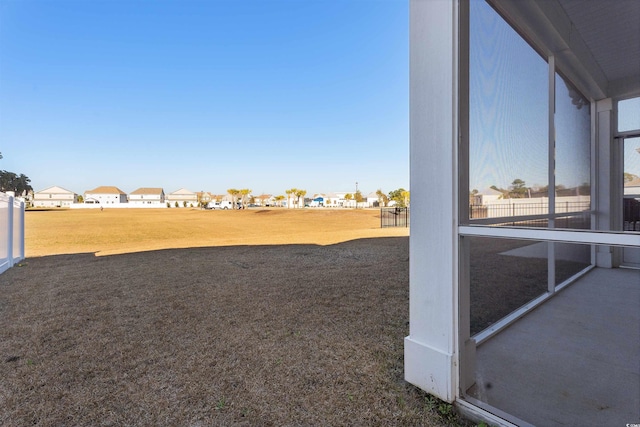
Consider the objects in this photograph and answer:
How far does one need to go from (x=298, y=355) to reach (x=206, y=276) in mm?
3314

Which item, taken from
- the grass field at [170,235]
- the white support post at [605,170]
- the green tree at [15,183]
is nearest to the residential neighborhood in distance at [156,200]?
the green tree at [15,183]

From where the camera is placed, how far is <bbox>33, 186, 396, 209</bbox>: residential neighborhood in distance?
73062 millimetres

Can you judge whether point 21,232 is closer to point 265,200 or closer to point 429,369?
point 429,369

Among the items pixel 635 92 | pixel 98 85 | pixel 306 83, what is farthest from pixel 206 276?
Answer: pixel 98 85

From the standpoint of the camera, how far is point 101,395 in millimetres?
1809

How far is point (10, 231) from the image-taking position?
5836 mm

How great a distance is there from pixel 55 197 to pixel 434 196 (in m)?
110

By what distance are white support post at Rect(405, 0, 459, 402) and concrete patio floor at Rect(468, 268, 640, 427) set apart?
0.39 meters

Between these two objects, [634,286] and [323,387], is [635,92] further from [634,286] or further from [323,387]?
[323,387]

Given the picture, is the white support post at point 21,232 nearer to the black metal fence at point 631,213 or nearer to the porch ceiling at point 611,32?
the porch ceiling at point 611,32

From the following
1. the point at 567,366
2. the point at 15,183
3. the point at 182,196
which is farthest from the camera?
the point at 182,196

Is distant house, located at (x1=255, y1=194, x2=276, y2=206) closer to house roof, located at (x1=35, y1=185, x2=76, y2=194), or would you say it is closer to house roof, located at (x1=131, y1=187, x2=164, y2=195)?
house roof, located at (x1=131, y1=187, x2=164, y2=195)

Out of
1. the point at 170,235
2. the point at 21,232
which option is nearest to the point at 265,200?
the point at 170,235

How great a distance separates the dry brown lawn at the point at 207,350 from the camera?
1647 millimetres
